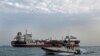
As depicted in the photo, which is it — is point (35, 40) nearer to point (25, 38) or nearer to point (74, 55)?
point (25, 38)

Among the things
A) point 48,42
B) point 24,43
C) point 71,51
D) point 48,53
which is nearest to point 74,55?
point 71,51

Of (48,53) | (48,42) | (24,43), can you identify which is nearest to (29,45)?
(24,43)

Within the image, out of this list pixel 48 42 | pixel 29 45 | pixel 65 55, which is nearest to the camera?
pixel 65 55

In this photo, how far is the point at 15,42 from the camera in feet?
638

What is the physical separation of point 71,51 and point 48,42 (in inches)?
4240

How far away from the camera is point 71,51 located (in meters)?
74.6

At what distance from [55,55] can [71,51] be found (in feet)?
14.1

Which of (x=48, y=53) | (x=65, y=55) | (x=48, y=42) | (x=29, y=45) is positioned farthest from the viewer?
(x=29, y=45)

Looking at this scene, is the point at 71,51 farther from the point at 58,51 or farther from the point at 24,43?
the point at 24,43

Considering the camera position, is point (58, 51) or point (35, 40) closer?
point (58, 51)

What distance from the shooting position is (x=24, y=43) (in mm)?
192500

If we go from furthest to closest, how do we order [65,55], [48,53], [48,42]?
[48,42], [48,53], [65,55]

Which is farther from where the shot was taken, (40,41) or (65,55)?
(40,41)

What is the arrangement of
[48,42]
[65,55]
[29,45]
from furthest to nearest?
[29,45] < [48,42] < [65,55]
